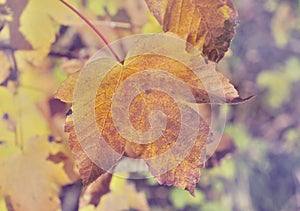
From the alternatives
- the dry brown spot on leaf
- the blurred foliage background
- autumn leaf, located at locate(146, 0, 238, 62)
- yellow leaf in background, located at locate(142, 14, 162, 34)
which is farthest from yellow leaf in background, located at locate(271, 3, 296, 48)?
the dry brown spot on leaf

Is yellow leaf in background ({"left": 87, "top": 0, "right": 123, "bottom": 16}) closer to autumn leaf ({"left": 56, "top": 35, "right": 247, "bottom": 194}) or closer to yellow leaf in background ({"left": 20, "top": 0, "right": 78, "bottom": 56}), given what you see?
yellow leaf in background ({"left": 20, "top": 0, "right": 78, "bottom": 56})

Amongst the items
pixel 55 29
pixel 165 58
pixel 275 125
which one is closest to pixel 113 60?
pixel 165 58

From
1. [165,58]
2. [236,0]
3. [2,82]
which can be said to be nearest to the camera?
[165,58]

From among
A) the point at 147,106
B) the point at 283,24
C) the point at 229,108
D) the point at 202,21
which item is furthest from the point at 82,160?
the point at 283,24

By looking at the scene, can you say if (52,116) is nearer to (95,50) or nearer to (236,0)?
(95,50)

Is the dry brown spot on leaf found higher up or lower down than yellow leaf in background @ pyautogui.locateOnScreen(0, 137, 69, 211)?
higher up

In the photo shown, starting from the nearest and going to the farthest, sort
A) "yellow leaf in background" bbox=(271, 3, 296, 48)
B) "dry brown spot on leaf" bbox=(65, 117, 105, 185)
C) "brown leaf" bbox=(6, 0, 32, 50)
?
1. "dry brown spot on leaf" bbox=(65, 117, 105, 185)
2. "brown leaf" bbox=(6, 0, 32, 50)
3. "yellow leaf in background" bbox=(271, 3, 296, 48)

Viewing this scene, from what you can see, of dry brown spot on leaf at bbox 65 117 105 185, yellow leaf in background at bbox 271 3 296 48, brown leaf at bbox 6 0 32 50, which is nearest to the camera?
dry brown spot on leaf at bbox 65 117 105 185

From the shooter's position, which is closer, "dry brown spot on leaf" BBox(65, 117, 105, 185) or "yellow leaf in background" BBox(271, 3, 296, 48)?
"dry brown spot on leaf" BBox(65, 117, 105, 185)
